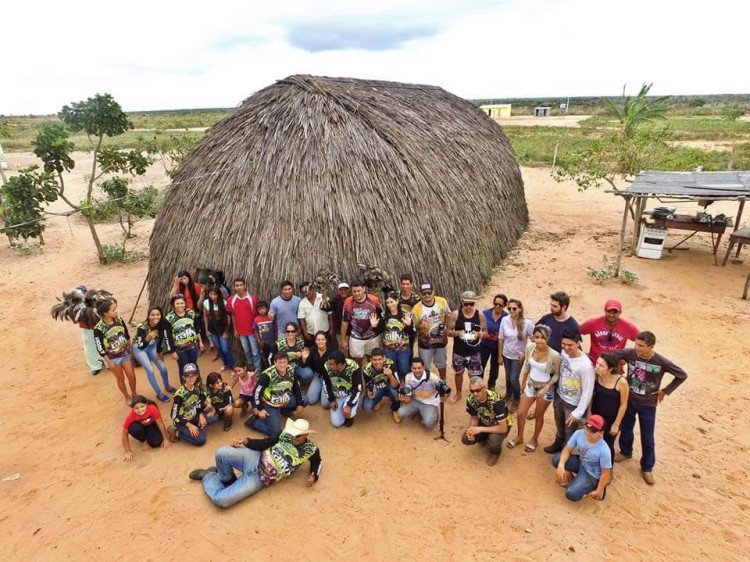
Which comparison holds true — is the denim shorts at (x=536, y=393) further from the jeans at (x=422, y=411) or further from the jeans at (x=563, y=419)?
the jeans at (x=422, y=411)

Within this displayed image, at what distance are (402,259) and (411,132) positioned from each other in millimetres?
2859

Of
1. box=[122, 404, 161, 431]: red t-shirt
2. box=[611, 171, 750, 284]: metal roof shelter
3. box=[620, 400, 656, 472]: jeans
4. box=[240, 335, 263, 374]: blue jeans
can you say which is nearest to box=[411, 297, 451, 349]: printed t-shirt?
box=[620, 400, 656, 472]: jeans

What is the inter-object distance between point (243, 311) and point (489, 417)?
3384mm

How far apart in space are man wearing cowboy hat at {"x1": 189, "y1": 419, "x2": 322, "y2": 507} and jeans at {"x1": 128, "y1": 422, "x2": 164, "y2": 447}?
92 centimetres

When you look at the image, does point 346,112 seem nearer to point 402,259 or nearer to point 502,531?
point 402,259

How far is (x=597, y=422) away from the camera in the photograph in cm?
376

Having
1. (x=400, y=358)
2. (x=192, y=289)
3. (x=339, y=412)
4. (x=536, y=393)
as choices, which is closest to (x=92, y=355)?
(x=192, y=289)

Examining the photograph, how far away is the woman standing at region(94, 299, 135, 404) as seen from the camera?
5297mm

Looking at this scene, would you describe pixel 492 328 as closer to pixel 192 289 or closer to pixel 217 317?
pixel 217 317

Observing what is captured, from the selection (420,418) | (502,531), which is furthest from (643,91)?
(502,531)

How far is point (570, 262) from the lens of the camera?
1023 cm

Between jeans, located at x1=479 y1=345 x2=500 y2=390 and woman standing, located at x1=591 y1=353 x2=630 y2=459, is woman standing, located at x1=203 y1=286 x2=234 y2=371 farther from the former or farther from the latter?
woman standing, located at x1=591 y1=353 x2=630 y2=459

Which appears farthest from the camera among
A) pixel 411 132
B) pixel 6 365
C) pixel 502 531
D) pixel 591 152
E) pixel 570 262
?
pixel 591 152

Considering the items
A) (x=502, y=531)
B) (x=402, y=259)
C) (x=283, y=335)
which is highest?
(x=402, y=259)
